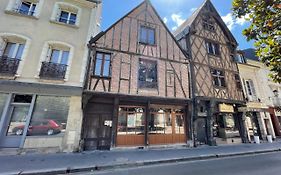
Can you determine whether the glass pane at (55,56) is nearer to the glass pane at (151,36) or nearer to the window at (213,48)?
the glass pane at (151,36)

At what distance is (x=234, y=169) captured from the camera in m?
4.64

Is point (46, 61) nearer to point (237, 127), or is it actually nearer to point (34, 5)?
point (34, 5)

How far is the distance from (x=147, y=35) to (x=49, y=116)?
7.39 m

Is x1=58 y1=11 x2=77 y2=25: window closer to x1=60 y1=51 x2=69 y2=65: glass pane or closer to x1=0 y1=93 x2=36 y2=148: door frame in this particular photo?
x1=60 y1=51 x2=69 y2=65: glass pane

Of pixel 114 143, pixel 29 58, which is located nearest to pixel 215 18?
pixel 114 143

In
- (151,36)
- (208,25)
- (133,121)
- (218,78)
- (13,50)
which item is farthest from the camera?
(208,25)

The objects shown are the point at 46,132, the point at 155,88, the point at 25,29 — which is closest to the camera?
the point at 46,132

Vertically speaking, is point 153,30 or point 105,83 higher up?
point 153,30

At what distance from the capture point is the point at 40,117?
6461 millimetres

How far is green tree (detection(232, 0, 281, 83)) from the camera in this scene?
4023mm

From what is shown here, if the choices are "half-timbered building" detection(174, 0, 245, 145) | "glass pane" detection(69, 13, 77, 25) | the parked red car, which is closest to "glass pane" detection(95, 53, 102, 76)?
"glass pane" detection(69, 13, 77, 25)

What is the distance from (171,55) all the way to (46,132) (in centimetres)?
834

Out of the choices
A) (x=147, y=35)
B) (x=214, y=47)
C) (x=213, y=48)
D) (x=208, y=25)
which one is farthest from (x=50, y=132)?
(x=208, y=25)

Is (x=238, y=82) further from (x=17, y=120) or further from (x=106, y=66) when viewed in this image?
(x=17, y=120)
